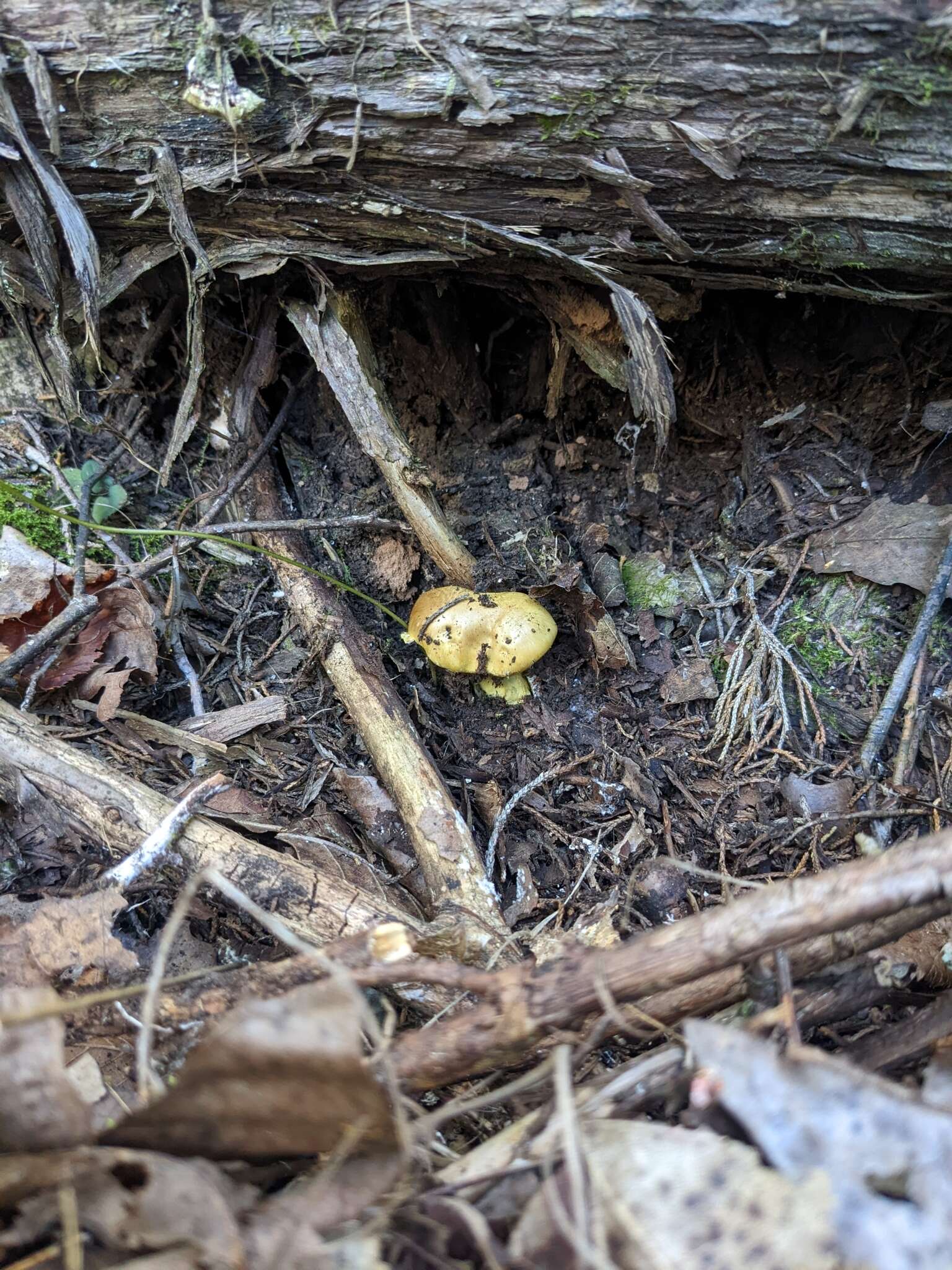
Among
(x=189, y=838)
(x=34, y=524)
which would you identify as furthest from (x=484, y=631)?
(x=34, y=524)

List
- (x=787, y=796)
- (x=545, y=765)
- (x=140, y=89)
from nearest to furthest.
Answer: (x=140, y=89), (x=787, y=796), (x=545, y=765)

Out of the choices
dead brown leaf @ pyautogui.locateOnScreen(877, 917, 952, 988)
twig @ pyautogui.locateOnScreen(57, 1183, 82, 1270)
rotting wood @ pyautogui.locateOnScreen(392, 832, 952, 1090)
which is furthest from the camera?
dead brown leaf @ pyautogui.locateOnScreen(877, 917, 952, 988)

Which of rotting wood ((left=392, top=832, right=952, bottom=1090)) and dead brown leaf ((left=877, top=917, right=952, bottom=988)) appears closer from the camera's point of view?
rotting wood ((left=392, top=832, right=952, bottom=1090))

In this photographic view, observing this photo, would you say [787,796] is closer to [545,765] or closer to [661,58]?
[545,765]

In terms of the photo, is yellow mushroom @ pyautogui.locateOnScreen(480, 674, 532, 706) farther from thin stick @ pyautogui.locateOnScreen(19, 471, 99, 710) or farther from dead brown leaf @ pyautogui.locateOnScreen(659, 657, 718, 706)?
thin stick @ pyautogui.locateOnScreen(19, 471, 99, 710)

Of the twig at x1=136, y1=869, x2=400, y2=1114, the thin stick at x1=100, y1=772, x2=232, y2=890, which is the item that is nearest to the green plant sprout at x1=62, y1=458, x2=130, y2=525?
the thin stick at x1=100, y1=772, x2=232, y2=890

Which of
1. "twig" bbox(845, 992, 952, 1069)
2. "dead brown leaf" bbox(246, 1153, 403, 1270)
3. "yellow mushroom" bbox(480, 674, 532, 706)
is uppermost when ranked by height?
"dead brown leaf" bbox(246, 1153, 403, 1270)

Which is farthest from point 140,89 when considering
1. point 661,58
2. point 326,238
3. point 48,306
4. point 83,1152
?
point 83,1152
